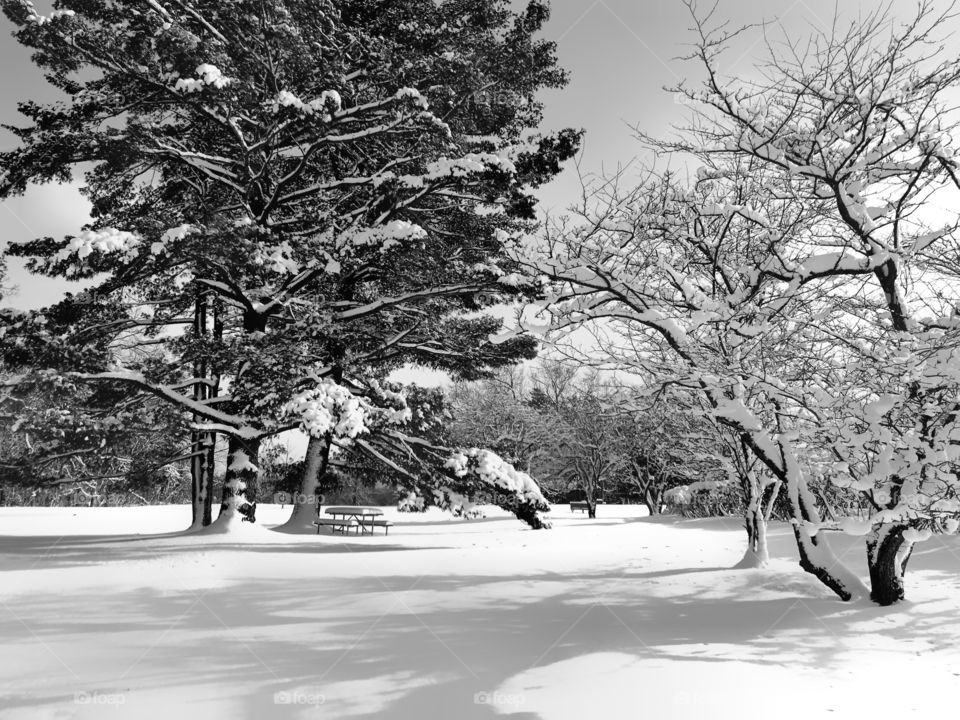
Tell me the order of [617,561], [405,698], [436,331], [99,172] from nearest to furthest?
1. [405,698]
2. [617,561]
3. [99,172]
4. [436,331]

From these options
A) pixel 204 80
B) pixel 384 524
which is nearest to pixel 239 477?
pixel 384 524

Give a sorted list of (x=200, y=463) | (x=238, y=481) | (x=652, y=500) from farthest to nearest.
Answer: (x=652, y=500), (x=200, y=463), (x=238, y=481)

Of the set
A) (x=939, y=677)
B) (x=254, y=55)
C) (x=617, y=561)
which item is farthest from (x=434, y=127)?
(x=939, y=677)

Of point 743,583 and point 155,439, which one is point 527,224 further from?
point 155,439

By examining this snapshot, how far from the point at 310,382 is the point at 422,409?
12.9ft

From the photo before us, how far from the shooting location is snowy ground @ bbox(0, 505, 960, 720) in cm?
486

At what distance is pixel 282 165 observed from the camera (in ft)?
47.1

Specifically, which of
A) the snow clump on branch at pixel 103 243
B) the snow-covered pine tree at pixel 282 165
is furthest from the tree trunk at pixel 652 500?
the snow clump on branch at pixel 103 243

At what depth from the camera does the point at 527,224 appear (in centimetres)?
1622

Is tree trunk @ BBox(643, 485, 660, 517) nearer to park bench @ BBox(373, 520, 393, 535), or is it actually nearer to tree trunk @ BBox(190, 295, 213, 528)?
park bench @ BBox(373, 520, 393, 535)

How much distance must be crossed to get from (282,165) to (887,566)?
1343 centimetres

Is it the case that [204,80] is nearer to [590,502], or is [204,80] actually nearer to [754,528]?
[754,528]

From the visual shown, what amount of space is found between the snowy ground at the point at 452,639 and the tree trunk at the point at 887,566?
0.23 metres

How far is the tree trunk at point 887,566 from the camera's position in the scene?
752cm
